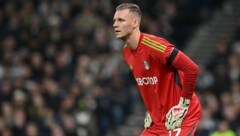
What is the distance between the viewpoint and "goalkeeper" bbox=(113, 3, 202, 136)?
7945 millimetres

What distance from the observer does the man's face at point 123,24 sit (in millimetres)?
8055

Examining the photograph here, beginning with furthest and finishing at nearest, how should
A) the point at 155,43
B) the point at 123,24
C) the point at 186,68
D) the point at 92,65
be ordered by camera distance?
the point at 92,65 → the point at 123,24 → the point at 155,43 → the point at 186,68

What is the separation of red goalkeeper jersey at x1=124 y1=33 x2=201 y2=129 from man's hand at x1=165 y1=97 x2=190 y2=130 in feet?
0.24

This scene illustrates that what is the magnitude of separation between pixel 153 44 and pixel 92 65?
10045 mm

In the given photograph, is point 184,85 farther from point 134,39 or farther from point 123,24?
point 123,24

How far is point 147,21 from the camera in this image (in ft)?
63.4

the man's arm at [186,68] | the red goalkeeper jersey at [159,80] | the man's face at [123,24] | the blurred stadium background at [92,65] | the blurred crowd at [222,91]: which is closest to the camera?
the man's arm at [186,68]

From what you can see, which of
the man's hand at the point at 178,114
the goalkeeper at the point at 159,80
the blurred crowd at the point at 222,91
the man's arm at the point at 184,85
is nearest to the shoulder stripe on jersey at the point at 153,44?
the goalkeeper at the point at 159,80

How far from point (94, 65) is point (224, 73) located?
10.2 feet

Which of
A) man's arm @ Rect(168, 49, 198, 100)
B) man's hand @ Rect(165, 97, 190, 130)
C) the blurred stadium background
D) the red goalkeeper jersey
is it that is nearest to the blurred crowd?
the blurred stadium background

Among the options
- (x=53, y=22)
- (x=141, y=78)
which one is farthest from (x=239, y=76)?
(x=141, y=78)

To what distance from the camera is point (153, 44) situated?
7977mm

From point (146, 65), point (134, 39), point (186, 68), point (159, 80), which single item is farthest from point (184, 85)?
point (134, 39)

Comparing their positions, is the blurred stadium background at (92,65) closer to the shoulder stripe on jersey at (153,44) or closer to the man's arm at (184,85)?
the man's arm at (184,85)
